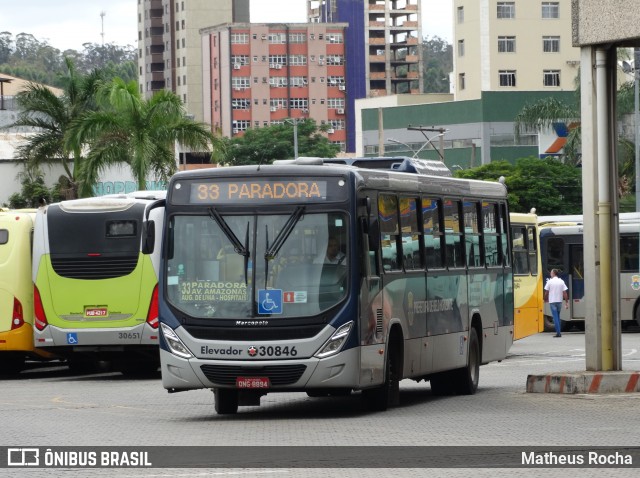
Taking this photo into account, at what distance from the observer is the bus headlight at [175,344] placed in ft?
55.2

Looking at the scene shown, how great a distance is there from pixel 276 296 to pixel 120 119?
29623mm

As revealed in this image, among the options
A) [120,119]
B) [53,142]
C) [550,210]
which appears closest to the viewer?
[120,119]

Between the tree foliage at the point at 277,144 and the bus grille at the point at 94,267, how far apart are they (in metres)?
97.7

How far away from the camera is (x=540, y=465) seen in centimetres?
1201

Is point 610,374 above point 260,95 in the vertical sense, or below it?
below

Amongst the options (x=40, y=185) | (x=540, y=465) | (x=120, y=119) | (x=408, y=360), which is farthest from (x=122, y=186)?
(x=540, y=465)

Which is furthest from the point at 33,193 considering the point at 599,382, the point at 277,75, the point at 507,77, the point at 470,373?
the point at 277,75

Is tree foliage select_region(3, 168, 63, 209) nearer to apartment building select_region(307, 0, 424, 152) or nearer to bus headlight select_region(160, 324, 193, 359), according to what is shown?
bus headlight select_region(160, 324, 193, 359)

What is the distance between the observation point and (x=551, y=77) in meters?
118

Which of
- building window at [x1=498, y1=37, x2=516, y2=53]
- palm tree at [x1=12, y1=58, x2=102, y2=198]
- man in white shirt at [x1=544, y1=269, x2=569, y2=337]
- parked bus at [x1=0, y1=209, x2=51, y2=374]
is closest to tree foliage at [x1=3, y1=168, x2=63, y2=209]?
palm tree at [x1=12, y1=58, x2=102, y2=198]

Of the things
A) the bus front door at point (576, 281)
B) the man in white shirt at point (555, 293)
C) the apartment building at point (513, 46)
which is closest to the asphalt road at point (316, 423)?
the man in white shirt at point (555, 293)

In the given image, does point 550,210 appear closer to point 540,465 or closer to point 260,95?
point 540,465

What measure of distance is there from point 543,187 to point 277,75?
322 feet

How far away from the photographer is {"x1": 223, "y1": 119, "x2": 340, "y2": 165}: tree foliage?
122938mm
